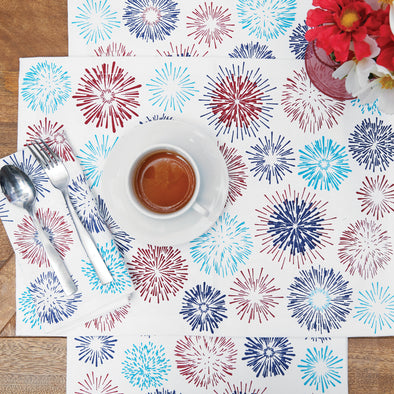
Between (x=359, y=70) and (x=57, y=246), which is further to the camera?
(x=57, y=246)

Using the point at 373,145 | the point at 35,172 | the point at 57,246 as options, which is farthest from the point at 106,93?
the point at 373,145

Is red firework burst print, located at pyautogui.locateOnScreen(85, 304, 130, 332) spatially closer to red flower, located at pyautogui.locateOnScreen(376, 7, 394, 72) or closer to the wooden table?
the wooden table

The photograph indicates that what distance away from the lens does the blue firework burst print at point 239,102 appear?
2.52 ft

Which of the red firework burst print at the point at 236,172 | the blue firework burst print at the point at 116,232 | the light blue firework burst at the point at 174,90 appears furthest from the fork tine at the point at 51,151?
the red firework burst print at the point at 236,172

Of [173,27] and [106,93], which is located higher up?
[173,27]

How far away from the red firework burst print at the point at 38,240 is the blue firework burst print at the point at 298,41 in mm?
542

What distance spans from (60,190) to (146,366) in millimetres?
371

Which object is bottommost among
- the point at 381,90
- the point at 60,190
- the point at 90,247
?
the point at 90,247

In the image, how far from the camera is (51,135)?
2.54 feet

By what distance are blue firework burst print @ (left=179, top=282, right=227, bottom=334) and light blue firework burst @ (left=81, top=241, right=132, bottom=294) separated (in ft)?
0.38

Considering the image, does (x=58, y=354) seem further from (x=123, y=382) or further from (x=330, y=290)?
(x=330, y=290)

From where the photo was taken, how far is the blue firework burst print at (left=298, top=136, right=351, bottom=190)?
0.76 m

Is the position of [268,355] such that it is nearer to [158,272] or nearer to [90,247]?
[158,272]

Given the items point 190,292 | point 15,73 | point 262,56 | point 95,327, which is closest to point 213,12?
point 262,56
